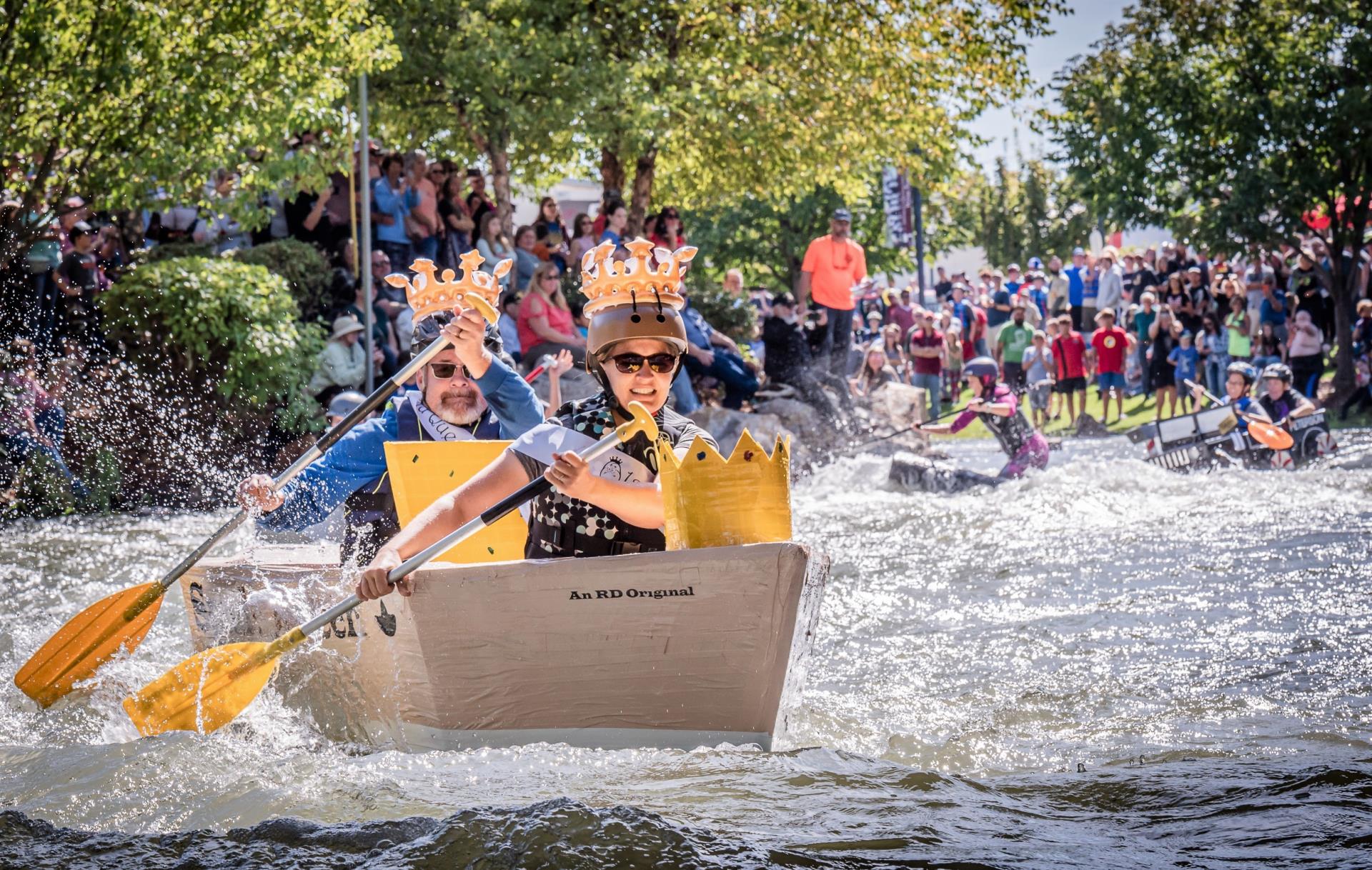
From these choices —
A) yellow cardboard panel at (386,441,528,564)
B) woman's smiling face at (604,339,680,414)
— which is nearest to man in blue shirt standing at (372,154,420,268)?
yellow cardboard panel at (386,441,528,564)

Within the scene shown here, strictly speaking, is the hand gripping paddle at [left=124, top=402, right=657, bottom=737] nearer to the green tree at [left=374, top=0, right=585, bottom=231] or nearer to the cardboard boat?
the cardboard boat

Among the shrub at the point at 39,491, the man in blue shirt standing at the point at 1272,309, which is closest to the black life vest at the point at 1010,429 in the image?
the man in blue shirt standing at the point at 1272,309

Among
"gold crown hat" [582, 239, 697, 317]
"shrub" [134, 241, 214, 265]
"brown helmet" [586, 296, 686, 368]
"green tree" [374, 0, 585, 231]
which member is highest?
"green tree" [374, 0, 585, 231]

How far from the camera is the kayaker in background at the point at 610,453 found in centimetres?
475

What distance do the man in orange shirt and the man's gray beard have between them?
1080cm

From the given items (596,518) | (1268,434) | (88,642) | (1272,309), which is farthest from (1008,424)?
(596,518)

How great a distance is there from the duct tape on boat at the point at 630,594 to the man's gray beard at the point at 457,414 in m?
2.18

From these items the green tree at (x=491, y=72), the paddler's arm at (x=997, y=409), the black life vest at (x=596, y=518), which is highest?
the green tree at (x=491, y=72)

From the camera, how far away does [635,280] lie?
4.85 m

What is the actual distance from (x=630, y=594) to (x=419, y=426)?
2.38 meters

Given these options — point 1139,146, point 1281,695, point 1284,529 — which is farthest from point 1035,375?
point 1281,695

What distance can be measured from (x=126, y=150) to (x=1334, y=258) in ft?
52.3

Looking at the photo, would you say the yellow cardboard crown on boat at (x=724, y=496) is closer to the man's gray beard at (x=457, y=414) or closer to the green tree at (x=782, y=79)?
the man's gray beard at (x=457, y=414)

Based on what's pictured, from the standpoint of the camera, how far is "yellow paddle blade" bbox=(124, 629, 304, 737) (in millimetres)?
5348
